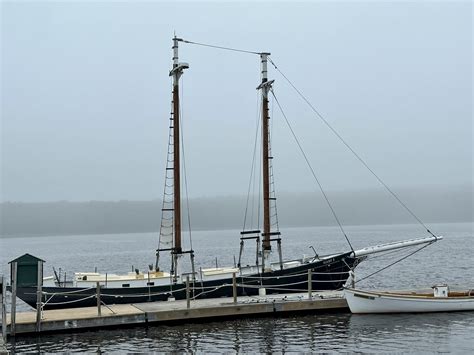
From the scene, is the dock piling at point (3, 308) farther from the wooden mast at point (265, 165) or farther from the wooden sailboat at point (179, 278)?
the wooden mast at point (265, 165)


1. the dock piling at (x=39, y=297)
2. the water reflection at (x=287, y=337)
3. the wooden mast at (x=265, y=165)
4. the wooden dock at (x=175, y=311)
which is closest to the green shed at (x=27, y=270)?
the dock piling at (x=39, y=297)

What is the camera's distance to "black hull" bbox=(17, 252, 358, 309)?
29.2 metres

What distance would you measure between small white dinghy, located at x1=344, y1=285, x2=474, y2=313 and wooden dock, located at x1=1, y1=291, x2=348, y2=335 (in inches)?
34.9

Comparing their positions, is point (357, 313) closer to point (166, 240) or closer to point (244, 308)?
point (244, 308)

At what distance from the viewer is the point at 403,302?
27203mm

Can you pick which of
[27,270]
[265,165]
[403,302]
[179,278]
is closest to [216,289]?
[179,278]

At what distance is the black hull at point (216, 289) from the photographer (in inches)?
1148

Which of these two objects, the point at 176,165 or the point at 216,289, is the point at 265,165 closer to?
the point at 176,165

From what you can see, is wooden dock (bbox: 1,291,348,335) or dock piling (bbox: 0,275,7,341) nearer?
dock piling (bbox: 0,275,7,341)

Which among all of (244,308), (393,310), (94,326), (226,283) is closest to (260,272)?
(226,283)

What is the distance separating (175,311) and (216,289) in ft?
15.0

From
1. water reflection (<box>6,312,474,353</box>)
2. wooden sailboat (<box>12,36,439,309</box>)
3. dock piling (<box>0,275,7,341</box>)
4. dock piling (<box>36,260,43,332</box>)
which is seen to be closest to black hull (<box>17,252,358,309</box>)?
wooden sailboat (<box>12,36,439,309</box>)

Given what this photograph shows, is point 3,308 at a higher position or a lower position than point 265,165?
lower

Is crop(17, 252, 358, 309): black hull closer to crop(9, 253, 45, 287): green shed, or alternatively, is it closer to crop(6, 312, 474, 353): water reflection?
crop(9, 253, 45, 287): green shed
